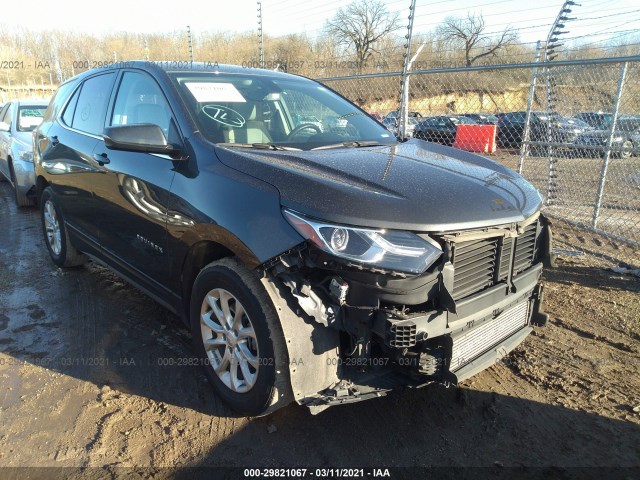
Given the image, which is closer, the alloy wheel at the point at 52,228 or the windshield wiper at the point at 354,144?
the windshield wiper at the point at 354,144

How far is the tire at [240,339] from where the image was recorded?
233 centimetres

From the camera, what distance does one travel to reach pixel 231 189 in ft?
8.25

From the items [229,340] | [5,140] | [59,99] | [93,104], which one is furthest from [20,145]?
[229,340]

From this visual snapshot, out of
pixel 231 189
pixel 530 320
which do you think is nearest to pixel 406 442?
pixel 530 320

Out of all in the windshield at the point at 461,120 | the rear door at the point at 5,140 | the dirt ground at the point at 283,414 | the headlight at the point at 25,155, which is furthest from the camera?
the windshield at the point at 461,120

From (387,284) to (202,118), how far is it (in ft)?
5.35

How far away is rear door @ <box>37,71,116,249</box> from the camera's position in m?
3.88

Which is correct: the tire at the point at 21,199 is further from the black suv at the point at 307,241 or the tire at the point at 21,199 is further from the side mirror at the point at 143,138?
the side mirror at the point at 143,138

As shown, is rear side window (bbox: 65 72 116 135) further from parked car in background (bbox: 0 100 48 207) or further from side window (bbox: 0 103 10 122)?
side window (bbox: 0 103 10 122)

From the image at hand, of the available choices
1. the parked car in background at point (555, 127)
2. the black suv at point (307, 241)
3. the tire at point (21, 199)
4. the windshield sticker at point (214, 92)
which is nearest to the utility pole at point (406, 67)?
the parked car in background at point (555, 127)

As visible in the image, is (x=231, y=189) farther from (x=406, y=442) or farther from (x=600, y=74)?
(x=600, y=74)

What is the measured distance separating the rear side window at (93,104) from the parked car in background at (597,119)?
586 cm

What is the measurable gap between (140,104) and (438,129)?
798cm

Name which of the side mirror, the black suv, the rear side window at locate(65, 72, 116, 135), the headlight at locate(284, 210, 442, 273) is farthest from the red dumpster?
the headlight at locate(284, 210, 442, 273)
